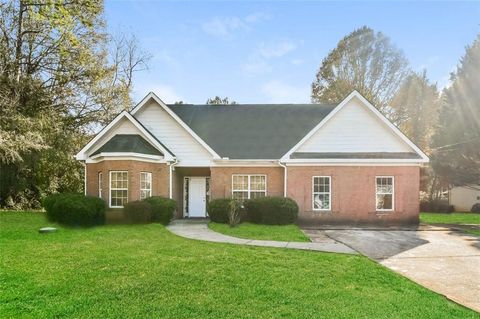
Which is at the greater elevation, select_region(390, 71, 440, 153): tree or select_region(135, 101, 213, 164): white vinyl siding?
select_region(390, 71, 440, 153): tree

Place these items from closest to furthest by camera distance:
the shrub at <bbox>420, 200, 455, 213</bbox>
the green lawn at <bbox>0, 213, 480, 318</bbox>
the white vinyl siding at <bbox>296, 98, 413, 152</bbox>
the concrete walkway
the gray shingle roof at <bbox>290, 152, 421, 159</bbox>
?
1. the green lawn at <bbox>0, 213, 480, 318</bbox>
2. the concrete walkway
3. the gray shingle roof at <bbox>290, 152, 421, 159</bbox>
4. the white vinyl siding at <bbox>296, 98, 413, 152</bbox>
5. the shrub at <bbox>420, 200, 455, 213</bbox>

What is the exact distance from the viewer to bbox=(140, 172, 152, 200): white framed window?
1888 centimetres

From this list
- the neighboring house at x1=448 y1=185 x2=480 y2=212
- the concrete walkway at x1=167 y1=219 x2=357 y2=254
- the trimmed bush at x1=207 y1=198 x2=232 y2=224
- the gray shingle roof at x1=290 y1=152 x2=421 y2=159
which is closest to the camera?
the concrete walkway at x1=167 y1=219 x2=357 y2=254

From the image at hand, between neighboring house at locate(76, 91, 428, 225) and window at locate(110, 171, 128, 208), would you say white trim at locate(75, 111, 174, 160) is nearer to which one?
neighboring house at locate(76, 91, 428, 225)

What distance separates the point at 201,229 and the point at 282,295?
967 cm

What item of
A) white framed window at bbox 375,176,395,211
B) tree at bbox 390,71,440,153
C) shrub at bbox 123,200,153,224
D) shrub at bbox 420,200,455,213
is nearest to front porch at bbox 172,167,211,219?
Result: shrub at bbox 123,200,153,224

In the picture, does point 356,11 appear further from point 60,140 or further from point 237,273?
point 60,140

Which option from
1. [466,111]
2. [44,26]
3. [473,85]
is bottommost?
[466,111]

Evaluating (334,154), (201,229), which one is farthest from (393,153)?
(201,229)

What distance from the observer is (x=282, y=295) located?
22.8 feet

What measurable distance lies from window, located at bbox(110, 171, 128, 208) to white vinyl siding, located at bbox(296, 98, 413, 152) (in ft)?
29.9

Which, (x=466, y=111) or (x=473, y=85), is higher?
(x=473, y=85)

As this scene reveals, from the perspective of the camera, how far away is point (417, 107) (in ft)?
132

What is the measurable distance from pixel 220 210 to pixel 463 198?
27840 mm
